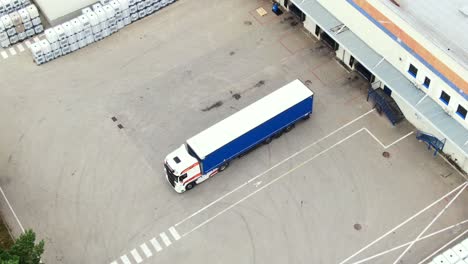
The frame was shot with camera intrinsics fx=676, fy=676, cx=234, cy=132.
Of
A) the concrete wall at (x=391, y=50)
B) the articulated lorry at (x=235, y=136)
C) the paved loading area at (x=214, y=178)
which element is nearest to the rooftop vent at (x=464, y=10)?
the concrete wall at (x=391, y=50)

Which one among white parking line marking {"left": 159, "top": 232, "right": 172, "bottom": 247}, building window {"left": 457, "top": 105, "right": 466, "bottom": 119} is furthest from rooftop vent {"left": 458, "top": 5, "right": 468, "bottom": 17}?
white parking line marking {"left": 159, "top": 232, "right": 172, "bottom": 247}

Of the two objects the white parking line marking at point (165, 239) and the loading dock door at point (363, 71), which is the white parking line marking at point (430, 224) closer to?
the loading dock door at point (363, 71)

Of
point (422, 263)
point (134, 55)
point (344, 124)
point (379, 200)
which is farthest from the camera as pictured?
point (134, 55)

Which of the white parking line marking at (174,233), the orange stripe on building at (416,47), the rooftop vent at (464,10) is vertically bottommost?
the white parking line marking at (174,233)

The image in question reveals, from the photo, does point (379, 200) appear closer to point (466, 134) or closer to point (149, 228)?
point (466, 134)

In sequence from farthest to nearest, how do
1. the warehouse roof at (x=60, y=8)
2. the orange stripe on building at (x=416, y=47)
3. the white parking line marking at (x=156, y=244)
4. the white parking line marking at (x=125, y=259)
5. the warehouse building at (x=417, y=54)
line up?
the warehouse roof at (x=60, y=8) < the warehouse building at (x=417, y=54) < the white parking line marking at (x=156, y=244) < the orange stripe on building at (x=416, y=47) < the white parking line marking at (x=125, y=259)

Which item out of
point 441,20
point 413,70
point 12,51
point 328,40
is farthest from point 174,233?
point 441,20

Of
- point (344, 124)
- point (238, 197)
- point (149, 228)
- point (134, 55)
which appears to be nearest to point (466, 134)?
point (344, 124)
